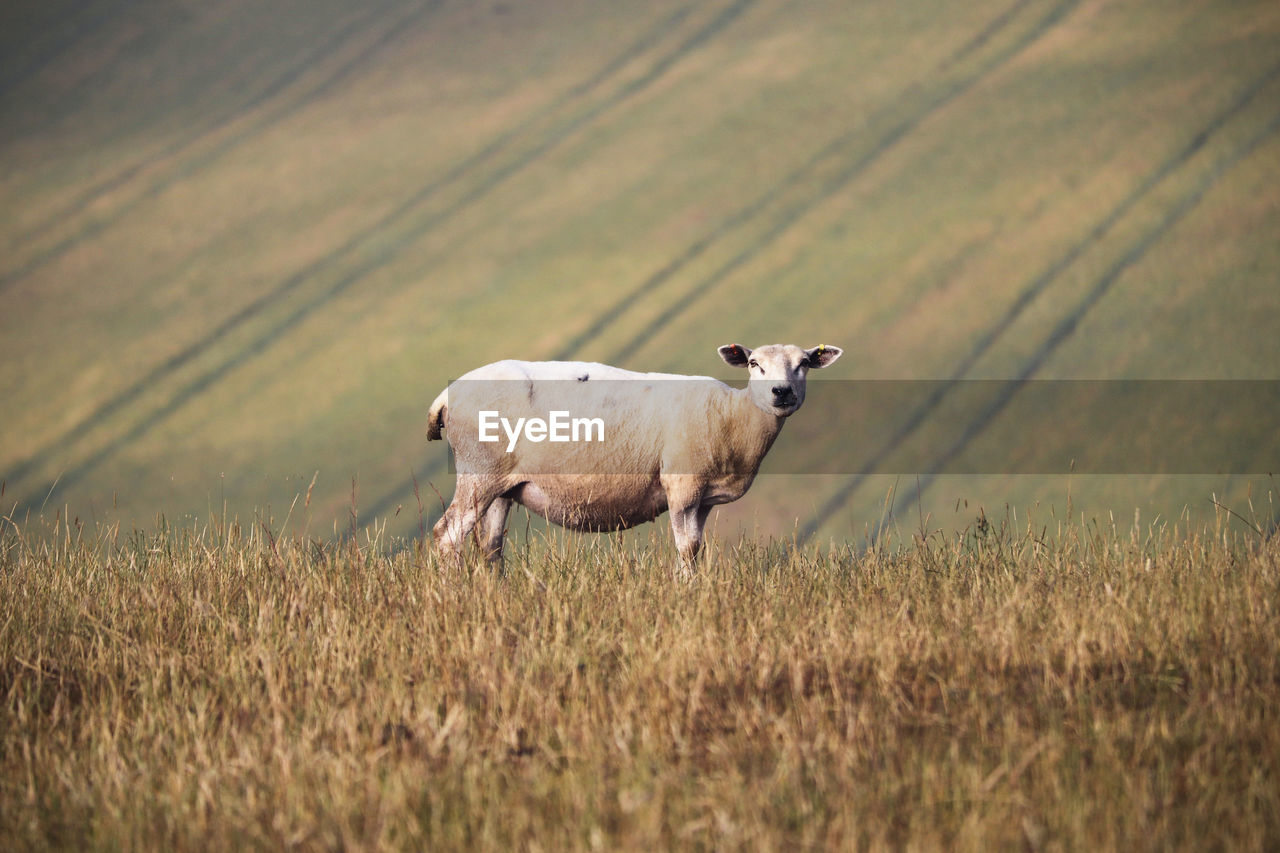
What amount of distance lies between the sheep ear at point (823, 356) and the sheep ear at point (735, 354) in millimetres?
280

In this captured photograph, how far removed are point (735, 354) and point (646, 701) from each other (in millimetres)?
2221

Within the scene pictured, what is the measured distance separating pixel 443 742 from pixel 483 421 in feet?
7.96

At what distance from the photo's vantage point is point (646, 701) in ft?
10.4

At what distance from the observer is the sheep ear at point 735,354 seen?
16.4ft

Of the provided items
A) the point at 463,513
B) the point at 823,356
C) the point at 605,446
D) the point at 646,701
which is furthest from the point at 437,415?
the point at 646,701

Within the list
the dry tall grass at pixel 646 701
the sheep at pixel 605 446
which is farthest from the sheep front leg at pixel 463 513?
the dry tall grass at pixel 646 701

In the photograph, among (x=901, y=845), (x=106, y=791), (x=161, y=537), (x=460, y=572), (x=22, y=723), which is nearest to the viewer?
(x=901, y=845)

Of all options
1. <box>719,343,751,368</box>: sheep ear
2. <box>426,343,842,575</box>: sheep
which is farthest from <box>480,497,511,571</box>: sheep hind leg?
<box>719,343,751,368</box>: sheep ear

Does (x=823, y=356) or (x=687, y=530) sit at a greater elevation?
(x=823, y=356)

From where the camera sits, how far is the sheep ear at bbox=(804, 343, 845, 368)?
4949mm

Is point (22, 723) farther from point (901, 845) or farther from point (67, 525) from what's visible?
point (901, 845)

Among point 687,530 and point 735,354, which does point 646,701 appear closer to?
point 687,530

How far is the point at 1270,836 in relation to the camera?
8.08ft

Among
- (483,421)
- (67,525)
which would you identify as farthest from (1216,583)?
(67,525)
